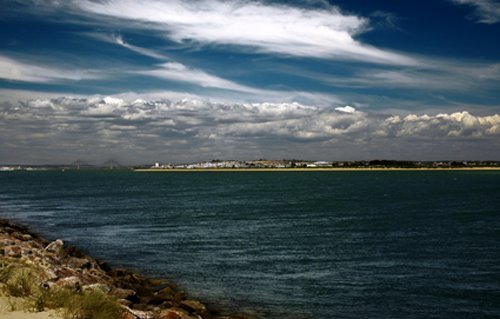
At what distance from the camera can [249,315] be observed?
21344 mm

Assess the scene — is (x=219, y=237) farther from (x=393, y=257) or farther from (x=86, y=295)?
(x=86, y=295)

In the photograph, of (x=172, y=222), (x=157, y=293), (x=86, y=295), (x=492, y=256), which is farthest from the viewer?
(x=172, y=222)

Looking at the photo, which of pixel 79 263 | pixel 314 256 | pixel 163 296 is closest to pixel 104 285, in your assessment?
pixel 163 296

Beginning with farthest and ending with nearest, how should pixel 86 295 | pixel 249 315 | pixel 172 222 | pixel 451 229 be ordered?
1. pixel 172 222
2. pixel 451 229
3. pixel 249 315
4. pixel 86 295

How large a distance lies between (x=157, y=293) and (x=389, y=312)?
11025 millimetres

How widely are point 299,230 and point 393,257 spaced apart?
1629 cm

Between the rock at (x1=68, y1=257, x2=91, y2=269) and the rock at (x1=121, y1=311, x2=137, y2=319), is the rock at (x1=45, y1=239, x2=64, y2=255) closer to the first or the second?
the rock at (x1=68, y1=257, x2=91, y2=269)

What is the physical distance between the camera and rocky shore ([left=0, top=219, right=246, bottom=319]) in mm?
14498

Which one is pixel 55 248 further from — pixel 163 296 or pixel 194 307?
pixel 194 307

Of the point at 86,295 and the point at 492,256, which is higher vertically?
the point at 86,295

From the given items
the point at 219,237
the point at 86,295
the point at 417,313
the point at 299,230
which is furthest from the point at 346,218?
the point at 86,295

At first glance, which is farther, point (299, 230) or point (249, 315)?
point (299, 230)

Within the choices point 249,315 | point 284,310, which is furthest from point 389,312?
point 249,315

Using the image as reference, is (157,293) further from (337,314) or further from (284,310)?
(337,314)
